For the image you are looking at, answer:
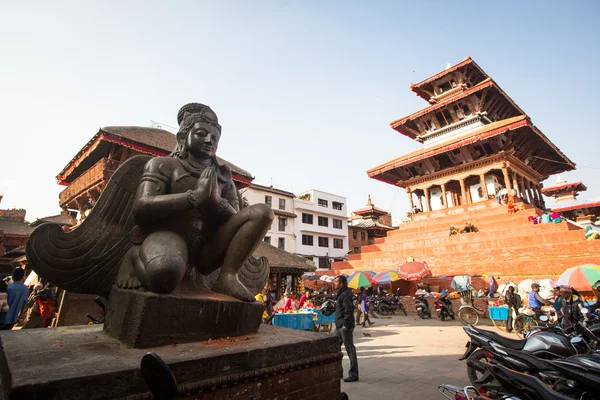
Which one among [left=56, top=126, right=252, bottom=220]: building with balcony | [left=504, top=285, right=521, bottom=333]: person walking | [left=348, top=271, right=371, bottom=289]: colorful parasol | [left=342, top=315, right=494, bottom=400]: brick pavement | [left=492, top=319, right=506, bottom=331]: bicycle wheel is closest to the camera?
[left=342, top=315, right=494, bottom=400]: brick pavement

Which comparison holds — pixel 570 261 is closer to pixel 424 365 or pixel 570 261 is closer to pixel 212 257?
pixel 424 365

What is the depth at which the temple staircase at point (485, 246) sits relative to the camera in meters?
12.9

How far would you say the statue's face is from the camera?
9.04 feet

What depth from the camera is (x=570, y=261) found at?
1238 cm

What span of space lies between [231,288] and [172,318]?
1.85 ft

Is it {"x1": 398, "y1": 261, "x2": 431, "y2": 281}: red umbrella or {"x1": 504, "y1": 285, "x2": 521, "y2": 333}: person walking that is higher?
{"x1": 398, "y1": 261, "x2": 431, "y2": 281}: red umbrella

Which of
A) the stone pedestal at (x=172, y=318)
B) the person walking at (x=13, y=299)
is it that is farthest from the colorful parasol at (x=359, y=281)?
the stone pedestal at (x=172, y=318)

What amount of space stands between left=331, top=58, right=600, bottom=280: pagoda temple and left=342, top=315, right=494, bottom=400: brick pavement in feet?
22.7

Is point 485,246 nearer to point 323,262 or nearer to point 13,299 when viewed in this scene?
point 13,299

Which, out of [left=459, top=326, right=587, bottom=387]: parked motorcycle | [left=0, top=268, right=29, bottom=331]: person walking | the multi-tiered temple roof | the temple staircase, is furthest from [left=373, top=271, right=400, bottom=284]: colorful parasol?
[left=0, top=268, right=29, bottom=331]: person walking

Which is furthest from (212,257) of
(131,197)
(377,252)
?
(377,252)

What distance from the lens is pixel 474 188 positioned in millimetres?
22203

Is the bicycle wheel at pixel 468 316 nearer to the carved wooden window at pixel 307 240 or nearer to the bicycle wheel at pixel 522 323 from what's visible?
the bicycle wheel at pixel 522 323

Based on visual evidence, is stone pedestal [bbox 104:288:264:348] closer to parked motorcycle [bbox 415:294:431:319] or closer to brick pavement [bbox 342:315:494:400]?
brick pavement [bbox 342:315:494:400]
